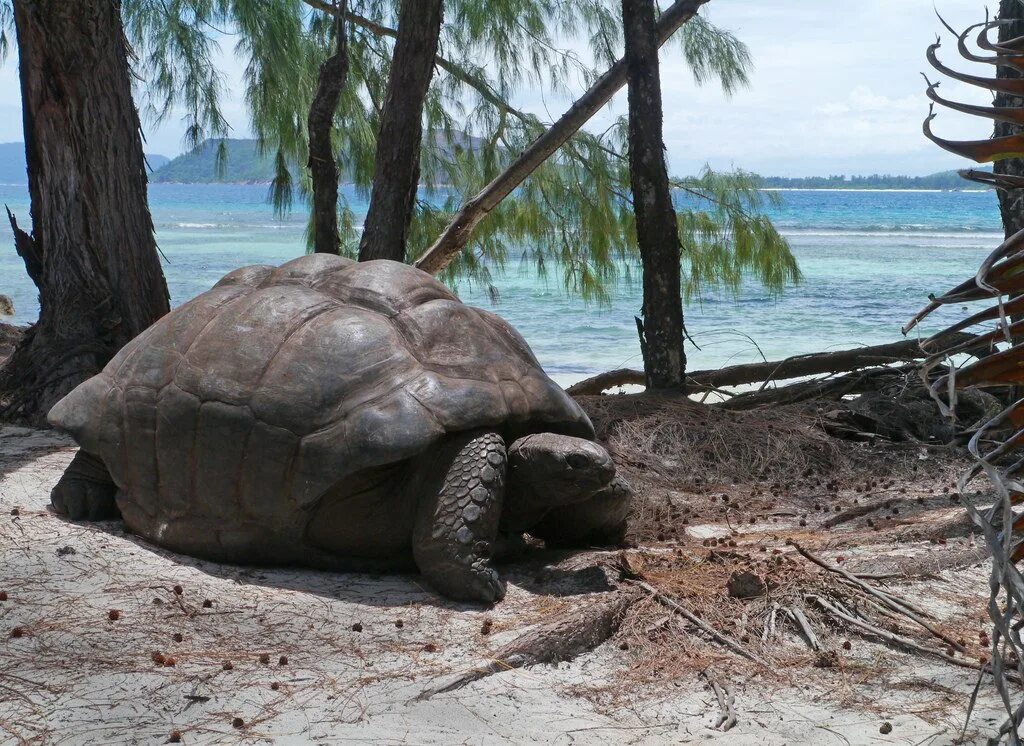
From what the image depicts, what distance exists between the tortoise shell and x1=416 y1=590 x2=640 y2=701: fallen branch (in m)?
0.81

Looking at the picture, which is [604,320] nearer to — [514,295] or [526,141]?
[514,295]

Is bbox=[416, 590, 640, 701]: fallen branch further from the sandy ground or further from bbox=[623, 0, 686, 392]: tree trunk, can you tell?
bbox=[623, 0, 686, 392]: tree trunk

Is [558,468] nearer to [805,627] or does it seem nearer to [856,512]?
[805,627]

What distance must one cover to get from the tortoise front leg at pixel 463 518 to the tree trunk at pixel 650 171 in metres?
2.68

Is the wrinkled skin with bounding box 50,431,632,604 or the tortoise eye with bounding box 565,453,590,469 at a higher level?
the tortoise eye with bounding box 565,453,590,469

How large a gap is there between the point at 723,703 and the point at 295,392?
1.90m

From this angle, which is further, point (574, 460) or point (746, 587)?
point (574, 460)

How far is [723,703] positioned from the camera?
2795 millimetres

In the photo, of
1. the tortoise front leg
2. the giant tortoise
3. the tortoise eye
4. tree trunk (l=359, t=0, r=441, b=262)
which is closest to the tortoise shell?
the giant tortoise

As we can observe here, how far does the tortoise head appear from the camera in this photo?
375 centimetres

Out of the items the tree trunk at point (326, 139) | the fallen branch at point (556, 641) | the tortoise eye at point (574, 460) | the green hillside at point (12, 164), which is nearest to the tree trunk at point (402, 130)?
the tree trunk at point (326, 139)

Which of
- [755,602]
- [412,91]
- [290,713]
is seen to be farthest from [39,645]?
[412,91]

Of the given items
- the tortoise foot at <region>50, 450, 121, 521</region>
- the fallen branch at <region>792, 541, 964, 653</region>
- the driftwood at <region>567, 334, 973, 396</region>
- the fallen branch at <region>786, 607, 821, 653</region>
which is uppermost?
the driftwood at <region>567, 334, 973, 396</region>

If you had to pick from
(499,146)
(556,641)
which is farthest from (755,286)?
(556,641)
